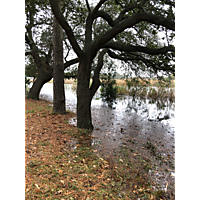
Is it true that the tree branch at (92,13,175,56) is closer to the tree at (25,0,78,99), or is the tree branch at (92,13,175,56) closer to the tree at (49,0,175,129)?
the tree at (49,0,175,129)

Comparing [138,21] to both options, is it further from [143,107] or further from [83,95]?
[143,107]

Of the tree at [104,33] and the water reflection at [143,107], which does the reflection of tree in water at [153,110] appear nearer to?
the water reflection at [143,107]

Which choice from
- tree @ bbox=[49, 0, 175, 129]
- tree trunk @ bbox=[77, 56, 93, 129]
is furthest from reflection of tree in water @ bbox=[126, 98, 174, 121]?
tree trunk @ bbox=[77, 56, 93, 129]

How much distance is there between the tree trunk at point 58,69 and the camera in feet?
23.1

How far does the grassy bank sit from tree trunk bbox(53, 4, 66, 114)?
93.9 inches

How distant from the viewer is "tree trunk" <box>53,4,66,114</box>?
705cm

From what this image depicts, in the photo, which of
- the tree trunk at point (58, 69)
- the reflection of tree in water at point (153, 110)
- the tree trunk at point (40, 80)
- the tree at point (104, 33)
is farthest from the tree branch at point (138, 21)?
the tree trunk at point (40, 80)

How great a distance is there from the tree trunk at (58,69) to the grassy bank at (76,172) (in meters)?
2.38

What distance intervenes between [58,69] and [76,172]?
196 inches

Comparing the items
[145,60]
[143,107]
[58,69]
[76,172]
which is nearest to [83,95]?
[58,69]

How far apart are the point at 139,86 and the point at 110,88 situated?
169 inches

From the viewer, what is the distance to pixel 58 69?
23.2 ft
